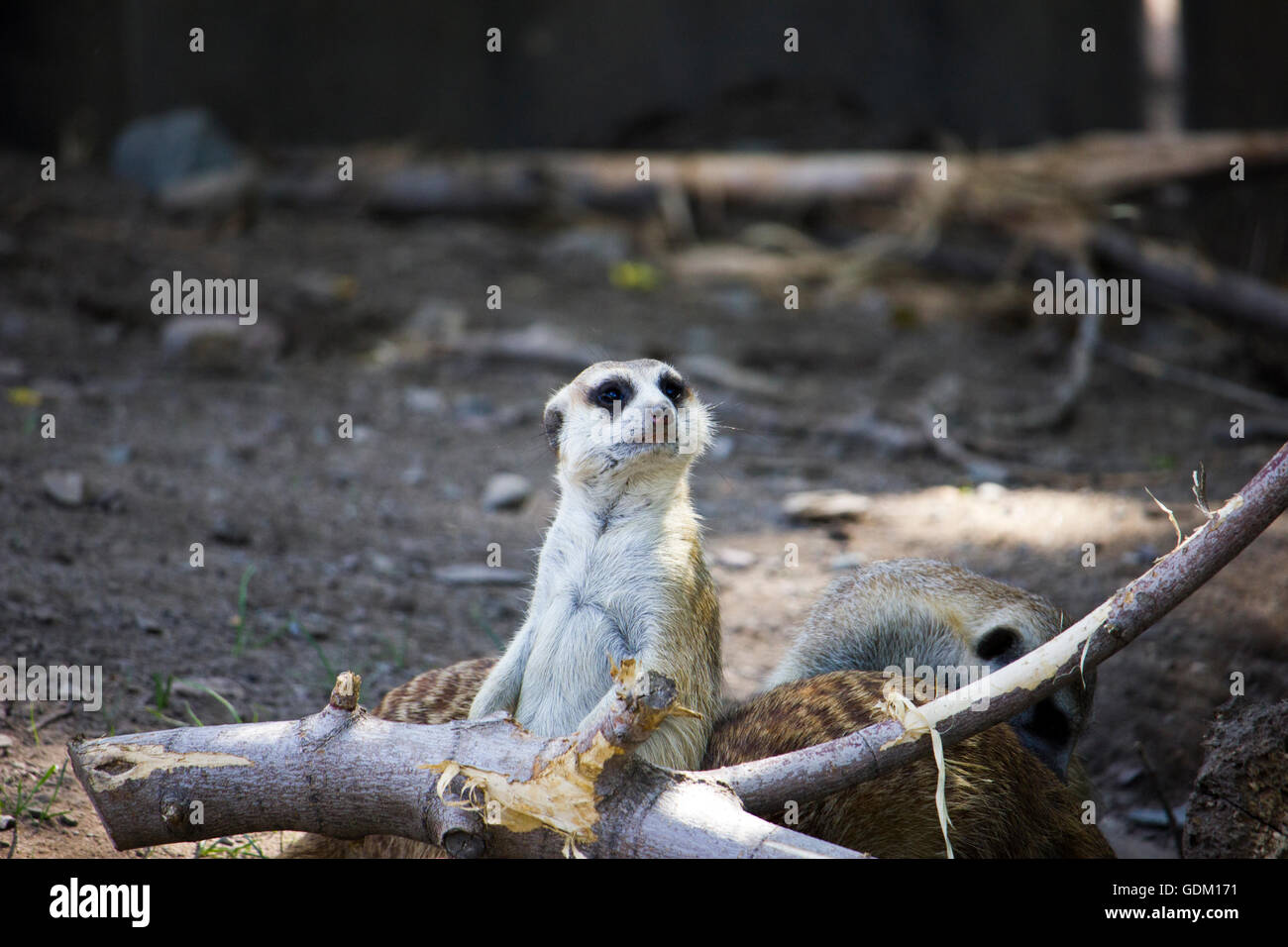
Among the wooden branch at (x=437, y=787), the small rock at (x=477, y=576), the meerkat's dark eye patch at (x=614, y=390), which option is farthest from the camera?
the small rock at (x=477, y=576)

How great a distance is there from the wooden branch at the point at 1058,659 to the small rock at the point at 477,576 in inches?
103

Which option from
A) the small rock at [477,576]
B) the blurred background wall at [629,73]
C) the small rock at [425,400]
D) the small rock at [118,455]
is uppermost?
the blurred background wall at [629,73]

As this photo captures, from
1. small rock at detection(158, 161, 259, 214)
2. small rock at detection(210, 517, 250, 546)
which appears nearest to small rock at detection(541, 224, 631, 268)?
small rock at detection(158, 161, 259, 214)

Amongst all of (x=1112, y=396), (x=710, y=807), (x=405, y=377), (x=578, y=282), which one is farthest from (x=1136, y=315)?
(x=710, y=807)

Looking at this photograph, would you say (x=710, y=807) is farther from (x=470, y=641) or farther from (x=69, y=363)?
(x=69, y=363)

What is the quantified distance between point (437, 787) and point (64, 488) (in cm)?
303

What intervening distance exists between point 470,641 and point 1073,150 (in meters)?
6.73

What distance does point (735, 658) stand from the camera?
437 cm

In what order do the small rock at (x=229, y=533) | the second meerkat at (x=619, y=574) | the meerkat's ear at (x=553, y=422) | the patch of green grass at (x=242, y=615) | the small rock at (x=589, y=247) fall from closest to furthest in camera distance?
the second meerkat at (x=619, y=574) → the meerkat's ear at (x=553, y=422) → the patch of green grass at (x=242, y=615) → the small rock at (x=229, y=533) → the small rock at (x=589, y=247)

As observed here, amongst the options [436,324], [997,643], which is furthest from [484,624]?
[436,324]

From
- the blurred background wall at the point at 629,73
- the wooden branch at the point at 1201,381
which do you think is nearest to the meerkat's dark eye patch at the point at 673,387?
the wooden branch at the point at 1201,381

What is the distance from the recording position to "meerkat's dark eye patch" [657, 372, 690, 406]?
3.23 metres

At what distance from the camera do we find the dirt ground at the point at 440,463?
3.90m

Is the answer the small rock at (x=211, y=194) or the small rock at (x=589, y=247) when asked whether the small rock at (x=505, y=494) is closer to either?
the small rock at (x=589, y=247)
